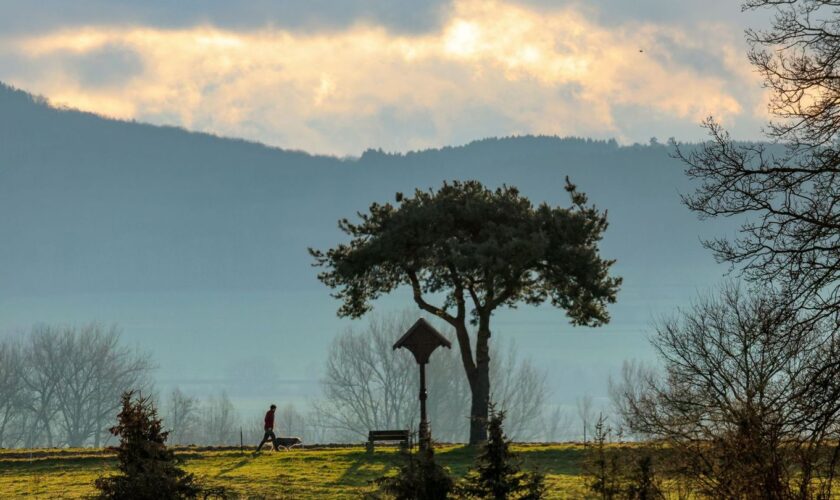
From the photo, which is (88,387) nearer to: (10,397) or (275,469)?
(10,397)

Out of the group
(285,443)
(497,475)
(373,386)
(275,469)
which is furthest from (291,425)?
(497,475)

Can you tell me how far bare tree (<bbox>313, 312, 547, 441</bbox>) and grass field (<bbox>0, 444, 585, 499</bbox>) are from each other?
97.8 metres

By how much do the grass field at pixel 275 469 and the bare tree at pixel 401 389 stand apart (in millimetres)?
97829

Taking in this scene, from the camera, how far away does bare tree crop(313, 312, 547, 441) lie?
14500 centimetres

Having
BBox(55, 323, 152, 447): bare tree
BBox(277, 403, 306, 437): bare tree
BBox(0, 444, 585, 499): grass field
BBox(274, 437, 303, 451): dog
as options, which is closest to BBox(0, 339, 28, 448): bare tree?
BBox(55, 323, 152, 447): bare tree

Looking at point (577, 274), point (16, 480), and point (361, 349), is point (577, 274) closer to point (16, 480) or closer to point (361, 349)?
point (16, 480)

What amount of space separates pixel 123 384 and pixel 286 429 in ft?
145

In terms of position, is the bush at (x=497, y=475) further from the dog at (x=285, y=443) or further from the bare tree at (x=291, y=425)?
the bare tree at (x=291, y=425)

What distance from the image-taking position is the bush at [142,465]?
1758cm

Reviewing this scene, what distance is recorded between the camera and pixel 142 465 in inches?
698

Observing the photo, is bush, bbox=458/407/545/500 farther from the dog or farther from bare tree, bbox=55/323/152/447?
bare tree, bbox=55/323/152/447

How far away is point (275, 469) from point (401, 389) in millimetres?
109991

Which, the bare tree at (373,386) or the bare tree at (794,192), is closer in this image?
the bare tree at (794,192)

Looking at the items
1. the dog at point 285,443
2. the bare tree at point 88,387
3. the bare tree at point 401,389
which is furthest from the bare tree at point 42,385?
the dog at point 285,443
